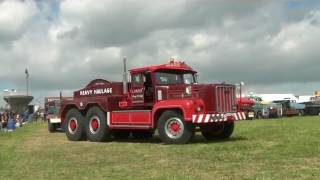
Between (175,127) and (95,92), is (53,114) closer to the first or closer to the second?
(95,92)

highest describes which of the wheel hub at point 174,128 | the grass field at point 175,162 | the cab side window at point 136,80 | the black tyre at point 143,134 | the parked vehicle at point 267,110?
the cab side window at point 136,80

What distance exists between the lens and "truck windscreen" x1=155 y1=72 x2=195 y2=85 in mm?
19812

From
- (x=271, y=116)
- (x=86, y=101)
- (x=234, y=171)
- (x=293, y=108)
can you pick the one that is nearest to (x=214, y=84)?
(x=86, y=101)

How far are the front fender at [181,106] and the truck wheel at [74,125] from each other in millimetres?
4382

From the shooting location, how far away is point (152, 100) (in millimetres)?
19719

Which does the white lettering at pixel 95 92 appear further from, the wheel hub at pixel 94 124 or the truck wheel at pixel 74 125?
the wheel hub at pixel 94 124

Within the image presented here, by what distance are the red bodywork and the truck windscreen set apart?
0.13 m

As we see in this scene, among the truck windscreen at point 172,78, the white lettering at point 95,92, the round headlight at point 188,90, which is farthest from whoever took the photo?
the white lettering at point 95,92

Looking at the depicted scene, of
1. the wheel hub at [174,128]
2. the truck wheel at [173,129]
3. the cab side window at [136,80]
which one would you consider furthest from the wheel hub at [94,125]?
the wheel hub at [174,128]

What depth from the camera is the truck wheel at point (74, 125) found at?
22203 millimetres

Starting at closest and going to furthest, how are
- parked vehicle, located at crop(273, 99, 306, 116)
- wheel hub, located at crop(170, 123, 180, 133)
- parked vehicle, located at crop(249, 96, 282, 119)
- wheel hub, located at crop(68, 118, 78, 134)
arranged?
wheel hub, located at crop(170, 123, 180, 133) < wheel hub, located at crop(68, 118, 78, 134) < parked vehicle, located at crop(249, 96, 282, 119) < parked vehicle, located at crop(273, 99, 306, 116)

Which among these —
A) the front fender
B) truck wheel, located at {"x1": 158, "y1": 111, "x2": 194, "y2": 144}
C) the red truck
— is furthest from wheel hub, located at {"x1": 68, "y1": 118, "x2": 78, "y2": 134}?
truck wheel, located at {"x1": 158, "y1": 111, "x2": 194, "y2": 144}

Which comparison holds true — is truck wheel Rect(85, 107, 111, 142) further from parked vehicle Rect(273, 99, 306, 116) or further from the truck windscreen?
parked vehicle Rect(273, 99, 306, 116)

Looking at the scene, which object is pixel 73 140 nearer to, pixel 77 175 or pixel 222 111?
pixel 222 111
